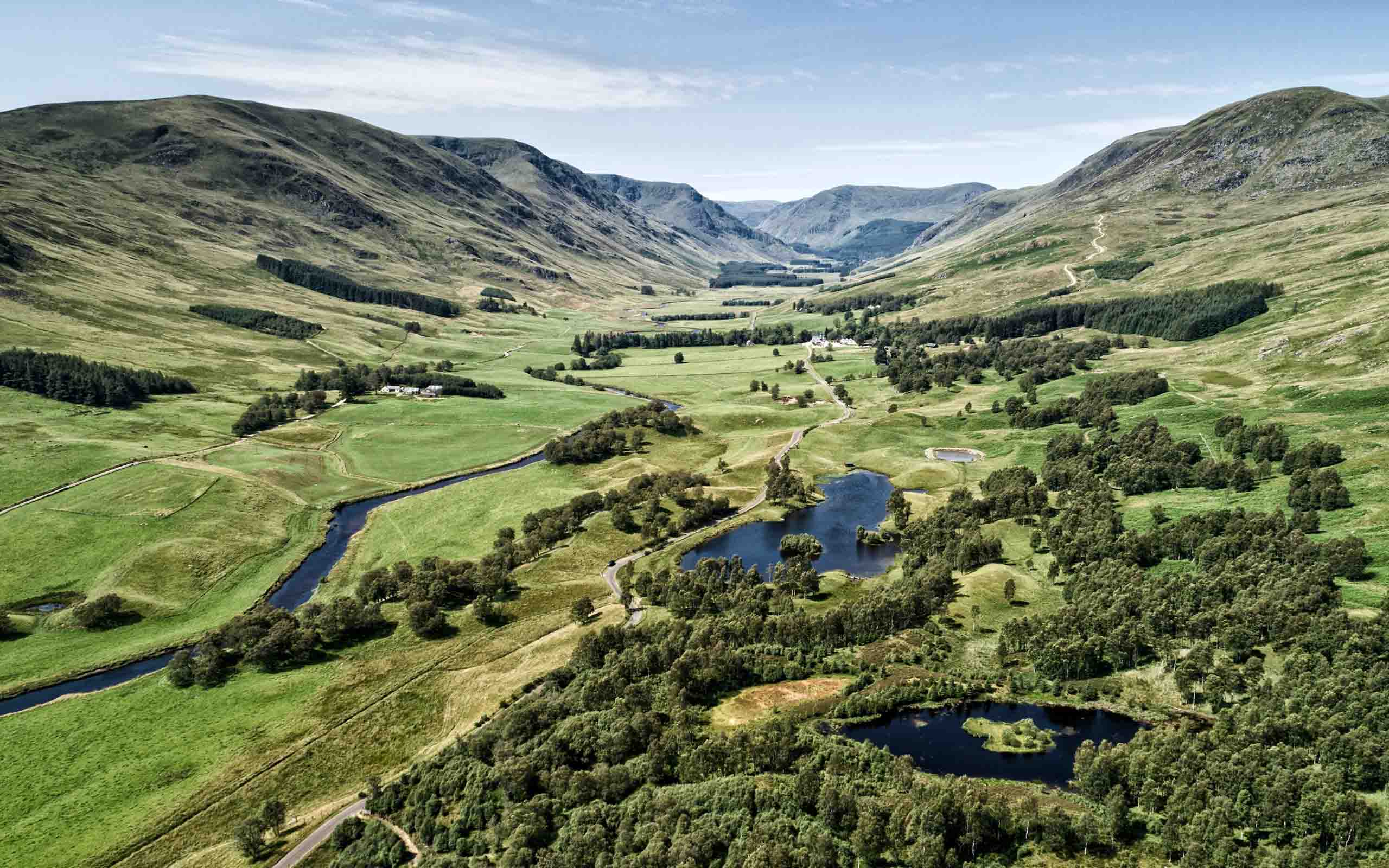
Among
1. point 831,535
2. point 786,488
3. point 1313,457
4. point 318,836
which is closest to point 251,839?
point 318,836

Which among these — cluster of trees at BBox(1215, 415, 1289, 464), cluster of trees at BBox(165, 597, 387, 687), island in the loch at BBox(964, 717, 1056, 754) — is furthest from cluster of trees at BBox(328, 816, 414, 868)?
cluster of trees at BBox(1215, 415, 1289, 464)

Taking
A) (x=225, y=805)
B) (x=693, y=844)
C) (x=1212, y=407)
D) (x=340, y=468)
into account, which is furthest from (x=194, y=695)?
(x=1212, y=407)

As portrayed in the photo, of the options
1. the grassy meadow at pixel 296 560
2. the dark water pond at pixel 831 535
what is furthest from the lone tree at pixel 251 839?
the dark water pond at pixel 831 535

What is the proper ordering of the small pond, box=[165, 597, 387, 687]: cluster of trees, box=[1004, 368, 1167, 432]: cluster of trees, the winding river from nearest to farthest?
the winding river, box=[165, 597, 387, 687]: cluster of trees, box=[1004, 368, 1167, 432]: cluster of trees, the small pond

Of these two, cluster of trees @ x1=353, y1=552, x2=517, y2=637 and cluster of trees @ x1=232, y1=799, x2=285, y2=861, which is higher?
cluster of trees @ x1=353, y1=552, x2=517, y2=637

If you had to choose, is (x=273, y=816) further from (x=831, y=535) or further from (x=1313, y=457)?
(x=1313, y=457)

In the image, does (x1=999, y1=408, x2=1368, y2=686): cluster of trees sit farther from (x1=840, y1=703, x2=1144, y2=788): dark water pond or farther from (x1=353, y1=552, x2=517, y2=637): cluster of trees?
(x1=353, y1=552, x2=517, y2=637): cluster of trees

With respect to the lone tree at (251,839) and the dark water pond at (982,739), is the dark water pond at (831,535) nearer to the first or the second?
the dark water pond at (982,739)
